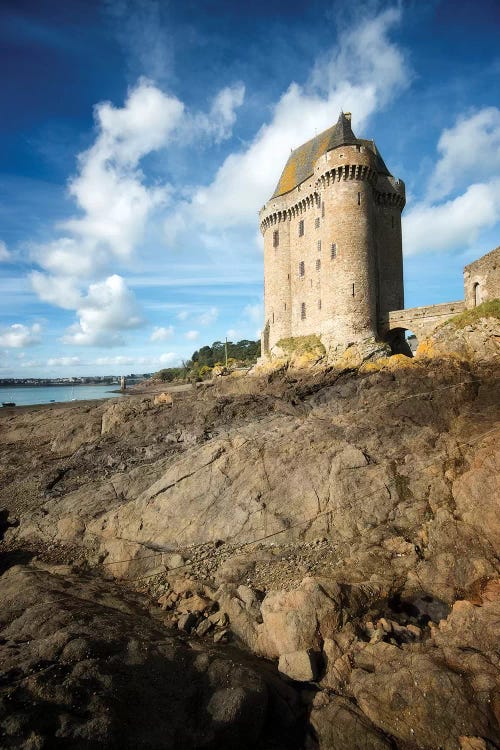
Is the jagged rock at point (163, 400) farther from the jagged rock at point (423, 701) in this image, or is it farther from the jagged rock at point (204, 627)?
the jagged rock at point (423, 701)

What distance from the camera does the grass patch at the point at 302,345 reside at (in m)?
25.1

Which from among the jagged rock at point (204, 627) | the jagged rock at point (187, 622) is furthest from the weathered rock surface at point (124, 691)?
the jagged rock at point (204, 627)

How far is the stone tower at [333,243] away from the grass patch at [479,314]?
591 centimetres

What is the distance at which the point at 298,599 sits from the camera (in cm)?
760

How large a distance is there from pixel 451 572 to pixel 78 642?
7662 mm

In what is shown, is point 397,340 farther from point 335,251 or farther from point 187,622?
point 187,622

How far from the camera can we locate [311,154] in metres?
29.1

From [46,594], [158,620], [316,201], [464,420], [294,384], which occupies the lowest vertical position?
[158,620]

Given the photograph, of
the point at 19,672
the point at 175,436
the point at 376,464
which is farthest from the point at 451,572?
the point at 175,436

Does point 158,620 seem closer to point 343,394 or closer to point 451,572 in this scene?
point 451,572

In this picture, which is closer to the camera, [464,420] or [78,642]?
[78,642]

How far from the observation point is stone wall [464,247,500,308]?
1803 cm

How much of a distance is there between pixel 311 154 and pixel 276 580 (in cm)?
3012

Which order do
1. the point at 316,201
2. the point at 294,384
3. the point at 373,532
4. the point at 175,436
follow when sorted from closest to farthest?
the point at 373,532 < the point at 175,436 < the point at 294,384 < the point at 316,201
